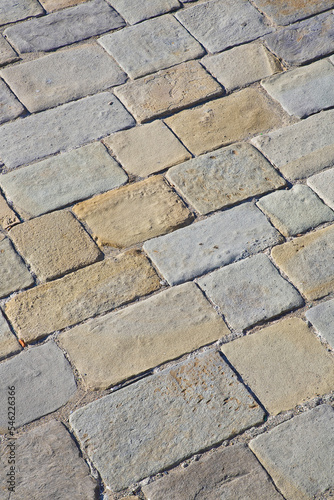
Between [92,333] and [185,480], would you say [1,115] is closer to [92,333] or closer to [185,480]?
[92,333]

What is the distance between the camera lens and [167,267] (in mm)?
2547

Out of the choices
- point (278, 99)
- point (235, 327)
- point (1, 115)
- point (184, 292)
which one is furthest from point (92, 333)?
point (278, 99)

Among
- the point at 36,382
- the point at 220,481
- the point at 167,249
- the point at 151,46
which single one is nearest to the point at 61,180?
the point at 167,249

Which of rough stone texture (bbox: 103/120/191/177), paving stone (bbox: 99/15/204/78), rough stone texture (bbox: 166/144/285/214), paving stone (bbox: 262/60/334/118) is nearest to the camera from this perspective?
rough stone texture (bbox: 166/144/285/214)

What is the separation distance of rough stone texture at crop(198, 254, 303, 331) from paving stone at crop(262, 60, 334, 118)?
1106 mm

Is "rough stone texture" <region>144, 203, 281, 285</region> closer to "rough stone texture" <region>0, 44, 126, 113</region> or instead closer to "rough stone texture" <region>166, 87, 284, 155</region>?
"rough stone texture" <region>166, 87, 284, 155</region>

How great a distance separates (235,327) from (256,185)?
813mm

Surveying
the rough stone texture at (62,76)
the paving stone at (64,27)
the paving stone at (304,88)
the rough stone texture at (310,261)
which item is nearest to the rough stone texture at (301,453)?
the rough stone texture at (310,261)

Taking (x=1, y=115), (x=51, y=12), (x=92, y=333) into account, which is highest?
(x=51, y=12)

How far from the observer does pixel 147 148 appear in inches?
120

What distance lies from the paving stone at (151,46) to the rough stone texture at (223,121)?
0.45 meters

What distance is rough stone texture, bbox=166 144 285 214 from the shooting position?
9.18 ft

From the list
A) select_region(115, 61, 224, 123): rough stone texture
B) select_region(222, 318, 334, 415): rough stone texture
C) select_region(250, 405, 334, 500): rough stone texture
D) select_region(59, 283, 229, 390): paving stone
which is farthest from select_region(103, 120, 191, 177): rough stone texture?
select_region(250, 405, 334, 500): rough stone texture

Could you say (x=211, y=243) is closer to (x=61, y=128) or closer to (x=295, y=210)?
(x=295, y=210)
